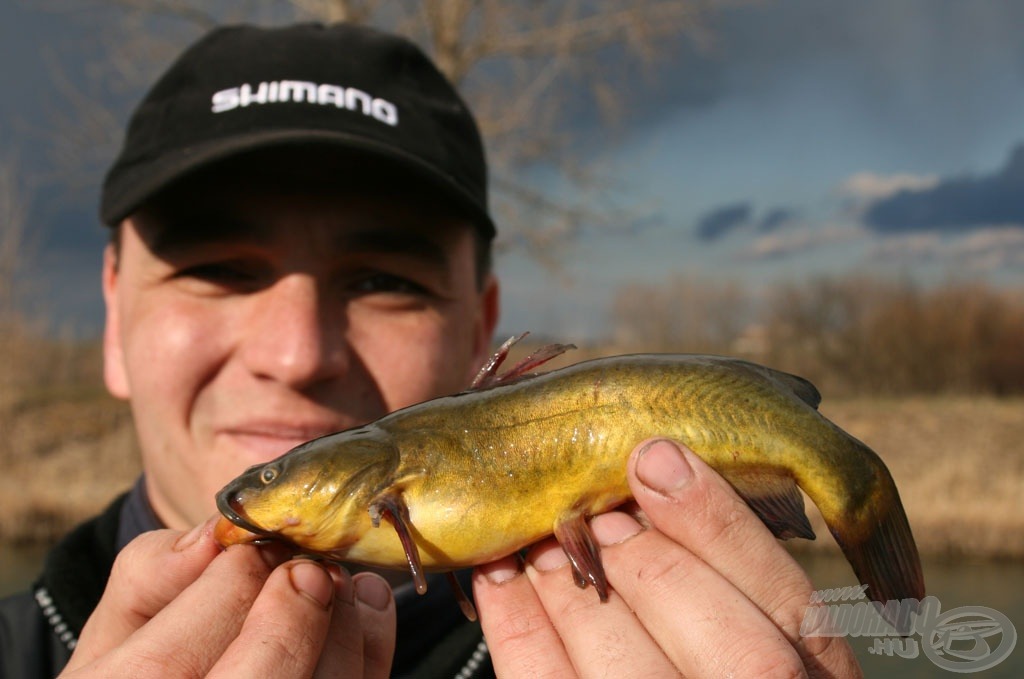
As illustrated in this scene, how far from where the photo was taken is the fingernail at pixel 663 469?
1.64 metres

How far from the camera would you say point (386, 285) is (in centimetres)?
275

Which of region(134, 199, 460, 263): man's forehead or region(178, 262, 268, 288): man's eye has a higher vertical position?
region(134, 199, 460, 263): man's forehead

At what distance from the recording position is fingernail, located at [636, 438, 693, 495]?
5.37 ft

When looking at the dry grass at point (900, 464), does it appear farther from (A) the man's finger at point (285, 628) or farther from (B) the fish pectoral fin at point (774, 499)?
(A) the man's finger at point (285, 628)

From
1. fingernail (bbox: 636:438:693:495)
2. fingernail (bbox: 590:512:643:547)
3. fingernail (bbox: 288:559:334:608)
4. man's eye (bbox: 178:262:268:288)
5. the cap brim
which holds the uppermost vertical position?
the cap brim

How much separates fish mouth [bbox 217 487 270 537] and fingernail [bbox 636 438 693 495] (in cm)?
79

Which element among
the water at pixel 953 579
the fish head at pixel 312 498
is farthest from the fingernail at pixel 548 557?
the water at pixel 953 579

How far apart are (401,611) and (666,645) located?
1.42 metres

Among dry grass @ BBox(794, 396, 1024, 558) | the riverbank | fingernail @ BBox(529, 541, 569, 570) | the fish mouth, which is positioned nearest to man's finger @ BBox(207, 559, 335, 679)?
the fish mouth

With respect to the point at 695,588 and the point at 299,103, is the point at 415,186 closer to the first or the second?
the point at 299,103

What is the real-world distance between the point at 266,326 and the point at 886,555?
1.79 metres

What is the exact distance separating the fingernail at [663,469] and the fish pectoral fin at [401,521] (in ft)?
1.55

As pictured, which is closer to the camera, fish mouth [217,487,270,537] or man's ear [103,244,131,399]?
fish mouth [217,487,270,537]

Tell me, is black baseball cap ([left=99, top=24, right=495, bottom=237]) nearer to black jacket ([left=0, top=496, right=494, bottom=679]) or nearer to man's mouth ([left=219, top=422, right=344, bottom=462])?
man's mouth ([left=219, top=422, right=344, bottom=462])
